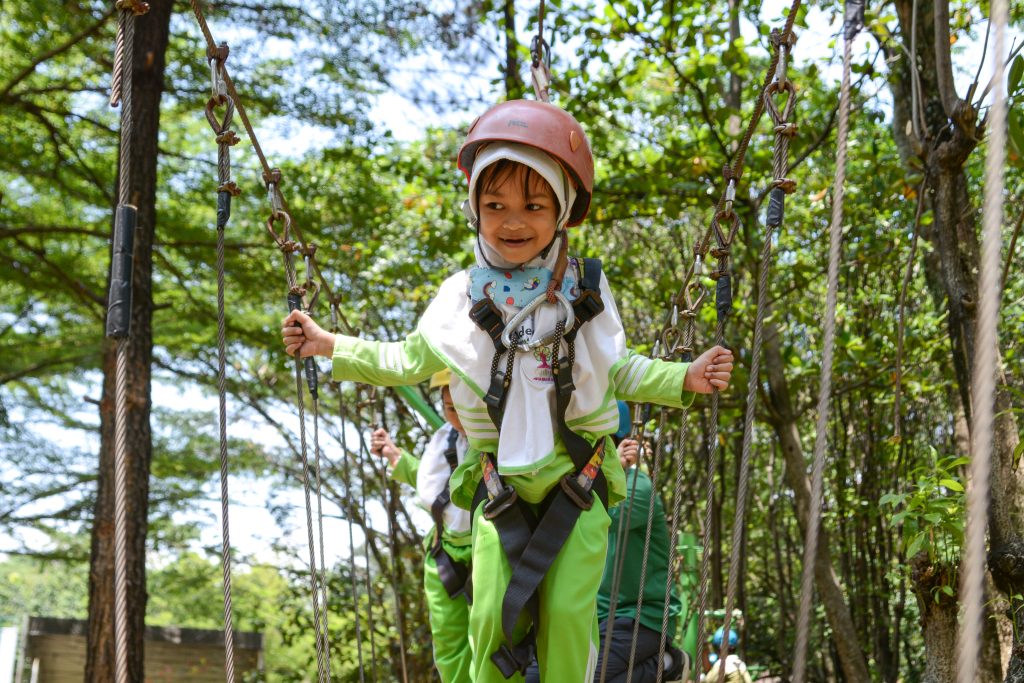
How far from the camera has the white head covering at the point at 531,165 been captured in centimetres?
193


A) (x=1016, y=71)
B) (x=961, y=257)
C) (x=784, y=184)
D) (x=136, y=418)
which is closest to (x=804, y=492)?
(x=961, y=257)

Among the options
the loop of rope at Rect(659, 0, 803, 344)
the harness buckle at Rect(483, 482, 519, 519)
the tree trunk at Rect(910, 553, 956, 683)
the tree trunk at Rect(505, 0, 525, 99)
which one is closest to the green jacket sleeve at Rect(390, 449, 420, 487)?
the loop of rope at Rect(659, 0, 803, 344)

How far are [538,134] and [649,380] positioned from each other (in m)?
0.52

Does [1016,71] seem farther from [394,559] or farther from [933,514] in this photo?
[394,559]

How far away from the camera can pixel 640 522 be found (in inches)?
115

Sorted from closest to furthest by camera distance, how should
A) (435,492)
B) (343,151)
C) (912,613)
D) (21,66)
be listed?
(435,492) → (21,66) → (343,151) → (912,613)

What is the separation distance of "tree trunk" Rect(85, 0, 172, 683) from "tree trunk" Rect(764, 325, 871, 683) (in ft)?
11.7

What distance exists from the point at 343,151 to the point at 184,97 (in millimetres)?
1064

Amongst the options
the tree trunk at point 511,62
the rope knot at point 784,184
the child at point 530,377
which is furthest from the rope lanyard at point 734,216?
the tree trunk at point 511,62

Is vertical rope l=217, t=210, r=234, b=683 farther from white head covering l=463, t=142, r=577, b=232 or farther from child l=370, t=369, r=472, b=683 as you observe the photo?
child l=370, t=369, r=472, b=683

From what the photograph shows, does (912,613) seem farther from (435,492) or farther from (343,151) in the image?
(435,492)

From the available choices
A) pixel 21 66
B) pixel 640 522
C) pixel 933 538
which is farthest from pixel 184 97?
pixel 933 538

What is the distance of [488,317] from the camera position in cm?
196

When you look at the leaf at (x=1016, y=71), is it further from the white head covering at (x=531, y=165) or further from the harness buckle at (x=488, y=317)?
the harness buckle at (x=488, y=317)
